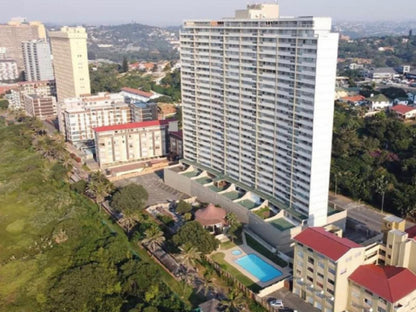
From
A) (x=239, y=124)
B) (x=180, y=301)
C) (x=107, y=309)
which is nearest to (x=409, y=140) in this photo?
(x=239, y=124)

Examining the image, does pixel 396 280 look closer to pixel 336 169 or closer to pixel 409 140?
pixel 336 169

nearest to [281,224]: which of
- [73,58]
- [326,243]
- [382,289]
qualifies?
[326,243]

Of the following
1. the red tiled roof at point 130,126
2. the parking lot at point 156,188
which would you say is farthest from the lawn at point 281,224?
the red tiled roof at point 130,126

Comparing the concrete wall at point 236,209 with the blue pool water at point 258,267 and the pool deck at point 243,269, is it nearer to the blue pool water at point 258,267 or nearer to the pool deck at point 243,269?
the pool deck at point 243,269

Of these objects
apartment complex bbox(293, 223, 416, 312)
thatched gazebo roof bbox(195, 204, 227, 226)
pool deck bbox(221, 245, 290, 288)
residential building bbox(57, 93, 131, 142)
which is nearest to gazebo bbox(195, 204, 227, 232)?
thatched gazebo roof bbox(195, 204, 227, 226)

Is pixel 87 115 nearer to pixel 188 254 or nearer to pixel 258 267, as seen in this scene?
pixel 188 254

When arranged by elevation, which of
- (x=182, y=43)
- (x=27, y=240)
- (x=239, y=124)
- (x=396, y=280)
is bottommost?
(x=27, y=240)
